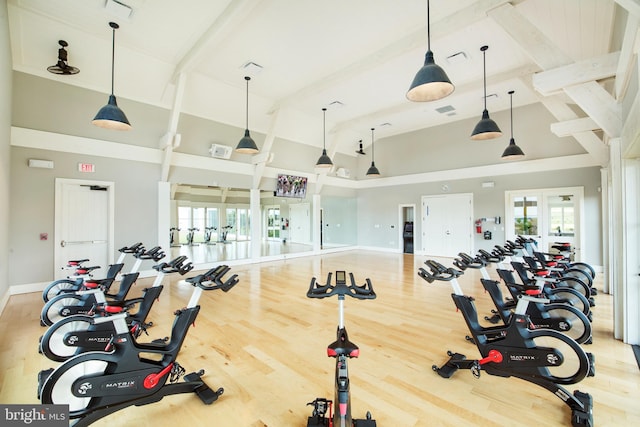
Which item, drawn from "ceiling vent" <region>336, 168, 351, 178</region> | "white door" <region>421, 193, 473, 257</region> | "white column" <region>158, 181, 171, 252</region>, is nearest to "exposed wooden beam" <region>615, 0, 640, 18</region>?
"white door" <region>421, 193, 473, 257</region>

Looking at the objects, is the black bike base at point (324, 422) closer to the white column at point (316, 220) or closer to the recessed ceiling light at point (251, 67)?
the recessed ceiling light at point (251, 67)

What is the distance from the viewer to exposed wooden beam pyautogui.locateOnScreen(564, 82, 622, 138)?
3.39m

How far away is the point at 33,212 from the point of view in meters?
5.48

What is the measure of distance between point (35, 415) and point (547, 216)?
10.6m

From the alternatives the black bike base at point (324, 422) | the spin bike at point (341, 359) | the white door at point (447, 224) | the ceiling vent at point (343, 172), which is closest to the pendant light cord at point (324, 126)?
the ceiling vent at point (343, 172)

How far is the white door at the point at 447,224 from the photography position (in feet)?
31.7

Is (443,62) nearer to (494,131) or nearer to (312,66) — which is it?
(494,131)

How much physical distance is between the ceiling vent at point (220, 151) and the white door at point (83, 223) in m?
2.58

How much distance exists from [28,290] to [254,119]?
21.5ft

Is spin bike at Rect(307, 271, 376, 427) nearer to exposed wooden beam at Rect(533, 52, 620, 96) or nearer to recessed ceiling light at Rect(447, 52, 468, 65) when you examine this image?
exposed wooden beam at Rect(533, 52, 620, 96)

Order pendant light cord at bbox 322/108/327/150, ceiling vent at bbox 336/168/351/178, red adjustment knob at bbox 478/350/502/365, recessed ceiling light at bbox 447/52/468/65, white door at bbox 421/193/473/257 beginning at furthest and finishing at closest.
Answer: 1. ceiling vent at bbox 336/168/351/178
2. white door at bbox 421/193/473/257
3. pendant light cord at bbox 322/108/327/150
4. recessed ceiling light at bbox 447/52/468/65
5. red adjustment knob at bbox 478/350/502/365

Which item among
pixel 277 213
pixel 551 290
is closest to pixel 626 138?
pixel 551 290

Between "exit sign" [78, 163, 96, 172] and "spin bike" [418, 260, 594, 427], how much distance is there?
7.09 metres

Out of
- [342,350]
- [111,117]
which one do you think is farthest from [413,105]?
[342,350]
